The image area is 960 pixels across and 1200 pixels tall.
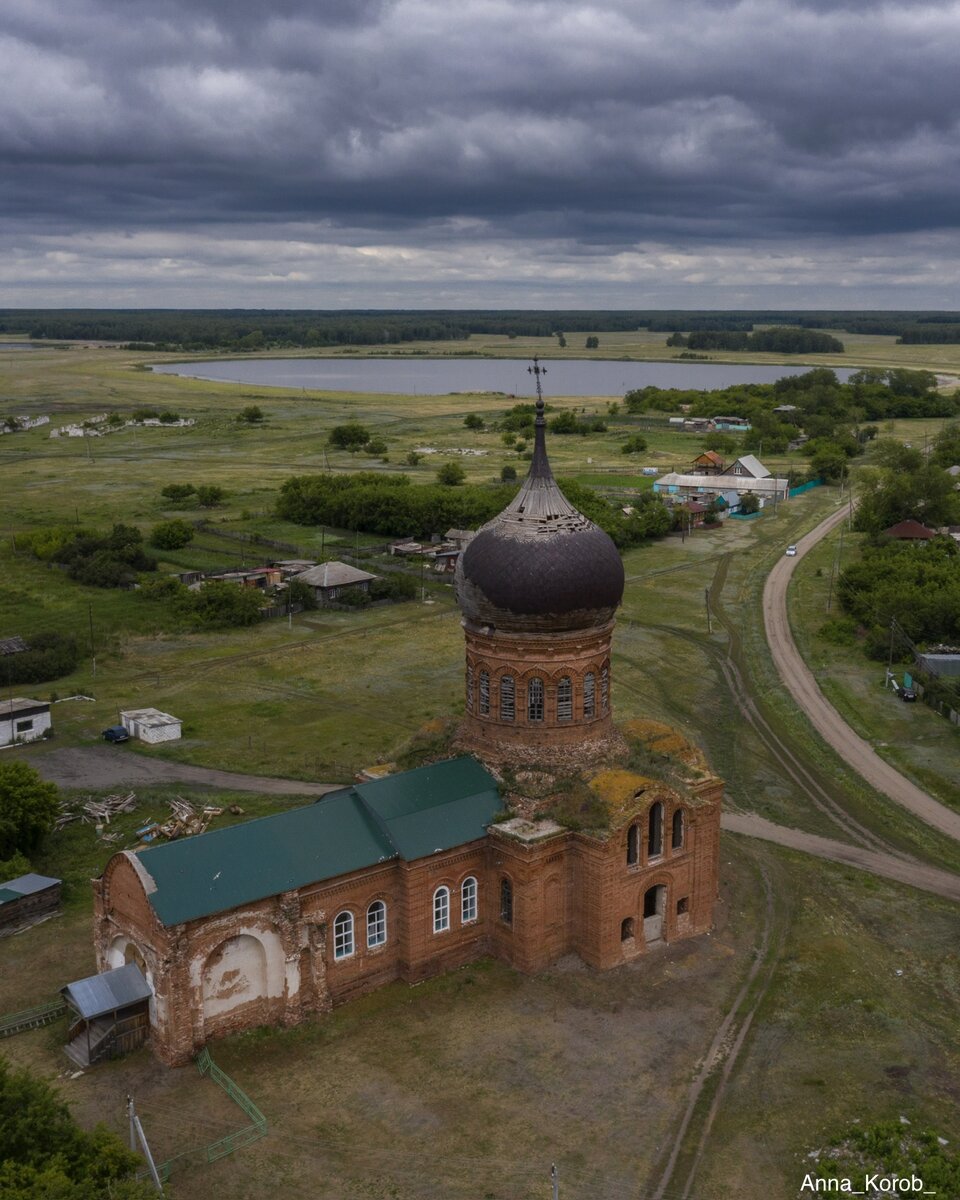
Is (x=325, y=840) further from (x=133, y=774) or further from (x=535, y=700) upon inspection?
(x=133, y=774)

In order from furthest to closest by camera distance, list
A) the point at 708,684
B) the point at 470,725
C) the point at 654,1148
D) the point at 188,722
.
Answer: the point at 708,684 → the point at 188,722 → the point at 470,725 → the point at 654,1148

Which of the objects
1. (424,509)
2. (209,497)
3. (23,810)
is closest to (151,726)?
(23,810)

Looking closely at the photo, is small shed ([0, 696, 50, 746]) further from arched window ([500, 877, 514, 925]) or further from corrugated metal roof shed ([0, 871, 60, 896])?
arched window ([500, 877, 514, 925])

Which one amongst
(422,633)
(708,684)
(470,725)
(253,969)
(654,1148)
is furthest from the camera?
(422,633)

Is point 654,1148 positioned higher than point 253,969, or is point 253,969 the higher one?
point 253,969

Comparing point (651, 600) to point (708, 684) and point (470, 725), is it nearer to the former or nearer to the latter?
point (708, 684)

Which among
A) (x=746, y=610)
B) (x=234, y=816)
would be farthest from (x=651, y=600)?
(x=234, y=816)
